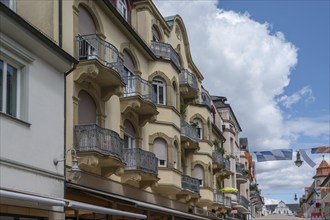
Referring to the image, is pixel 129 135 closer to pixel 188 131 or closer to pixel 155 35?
pixel 155 35

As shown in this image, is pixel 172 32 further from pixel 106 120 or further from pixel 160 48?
pixel 106 120

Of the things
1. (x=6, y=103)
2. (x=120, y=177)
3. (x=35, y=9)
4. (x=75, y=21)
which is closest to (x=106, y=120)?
(x=120, y=177)

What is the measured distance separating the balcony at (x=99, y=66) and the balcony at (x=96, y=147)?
1.69 m

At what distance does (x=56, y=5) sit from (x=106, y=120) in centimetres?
499

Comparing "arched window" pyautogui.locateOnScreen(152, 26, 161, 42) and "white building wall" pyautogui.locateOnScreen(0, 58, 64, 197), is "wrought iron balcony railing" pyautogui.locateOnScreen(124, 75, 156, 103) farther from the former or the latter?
"white building wall" pyautogui.locateOnScreen(0, 58, 64, 197)

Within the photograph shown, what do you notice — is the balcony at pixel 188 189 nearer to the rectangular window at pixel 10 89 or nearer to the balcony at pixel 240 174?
the rectangular window at pixel 10 89

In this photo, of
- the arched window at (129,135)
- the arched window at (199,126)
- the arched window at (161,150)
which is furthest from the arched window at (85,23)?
the arched window at (199,126)

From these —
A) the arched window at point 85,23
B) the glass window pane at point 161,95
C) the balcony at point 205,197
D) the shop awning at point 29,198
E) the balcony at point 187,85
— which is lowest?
the shop awning at point 29,198

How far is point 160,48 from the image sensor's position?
26438mm

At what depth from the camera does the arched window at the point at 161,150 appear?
2545cm

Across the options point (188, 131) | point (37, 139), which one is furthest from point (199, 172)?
point (37, 139)

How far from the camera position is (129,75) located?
2302cm

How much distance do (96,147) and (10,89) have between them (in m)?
4.37

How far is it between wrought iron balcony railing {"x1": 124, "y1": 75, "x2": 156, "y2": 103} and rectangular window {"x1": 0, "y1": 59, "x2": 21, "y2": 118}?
27.6ft
